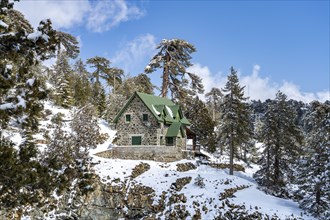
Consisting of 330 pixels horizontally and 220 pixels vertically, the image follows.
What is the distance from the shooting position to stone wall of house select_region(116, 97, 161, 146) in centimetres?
4022

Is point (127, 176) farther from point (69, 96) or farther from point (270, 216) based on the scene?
point (69, 96)

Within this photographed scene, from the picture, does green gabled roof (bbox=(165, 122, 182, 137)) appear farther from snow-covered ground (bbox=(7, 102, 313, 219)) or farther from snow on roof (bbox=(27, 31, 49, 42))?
snow on roof (bbox=(27, 31, 49, 42))

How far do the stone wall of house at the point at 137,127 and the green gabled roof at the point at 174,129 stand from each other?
1.82 m

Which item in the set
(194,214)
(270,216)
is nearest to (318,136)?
(270,216)

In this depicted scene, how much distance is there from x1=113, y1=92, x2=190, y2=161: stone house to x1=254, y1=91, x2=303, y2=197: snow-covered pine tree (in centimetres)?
1021

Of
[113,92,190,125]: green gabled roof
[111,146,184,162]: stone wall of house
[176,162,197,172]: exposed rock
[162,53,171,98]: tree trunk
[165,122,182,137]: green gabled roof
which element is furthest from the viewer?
[162,53,171,98]: tree trunk

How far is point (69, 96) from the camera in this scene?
5416 centimetres

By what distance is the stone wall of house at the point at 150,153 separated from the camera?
39.2m

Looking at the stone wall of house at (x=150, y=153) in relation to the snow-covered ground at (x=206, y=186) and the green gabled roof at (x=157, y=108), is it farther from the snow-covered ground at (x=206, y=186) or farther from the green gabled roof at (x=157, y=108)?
the green gabled roof at (x=157, y=108)

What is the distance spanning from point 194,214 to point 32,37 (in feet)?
65.5

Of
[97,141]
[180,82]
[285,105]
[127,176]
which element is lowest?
[127,176]

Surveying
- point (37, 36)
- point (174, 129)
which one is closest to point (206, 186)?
point (174, 129)

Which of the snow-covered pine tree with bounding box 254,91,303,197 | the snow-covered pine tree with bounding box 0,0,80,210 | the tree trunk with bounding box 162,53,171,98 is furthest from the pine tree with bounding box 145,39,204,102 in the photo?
the snow-covered pine tree with bounding box 0,0,80,210

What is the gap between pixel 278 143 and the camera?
35.8m
